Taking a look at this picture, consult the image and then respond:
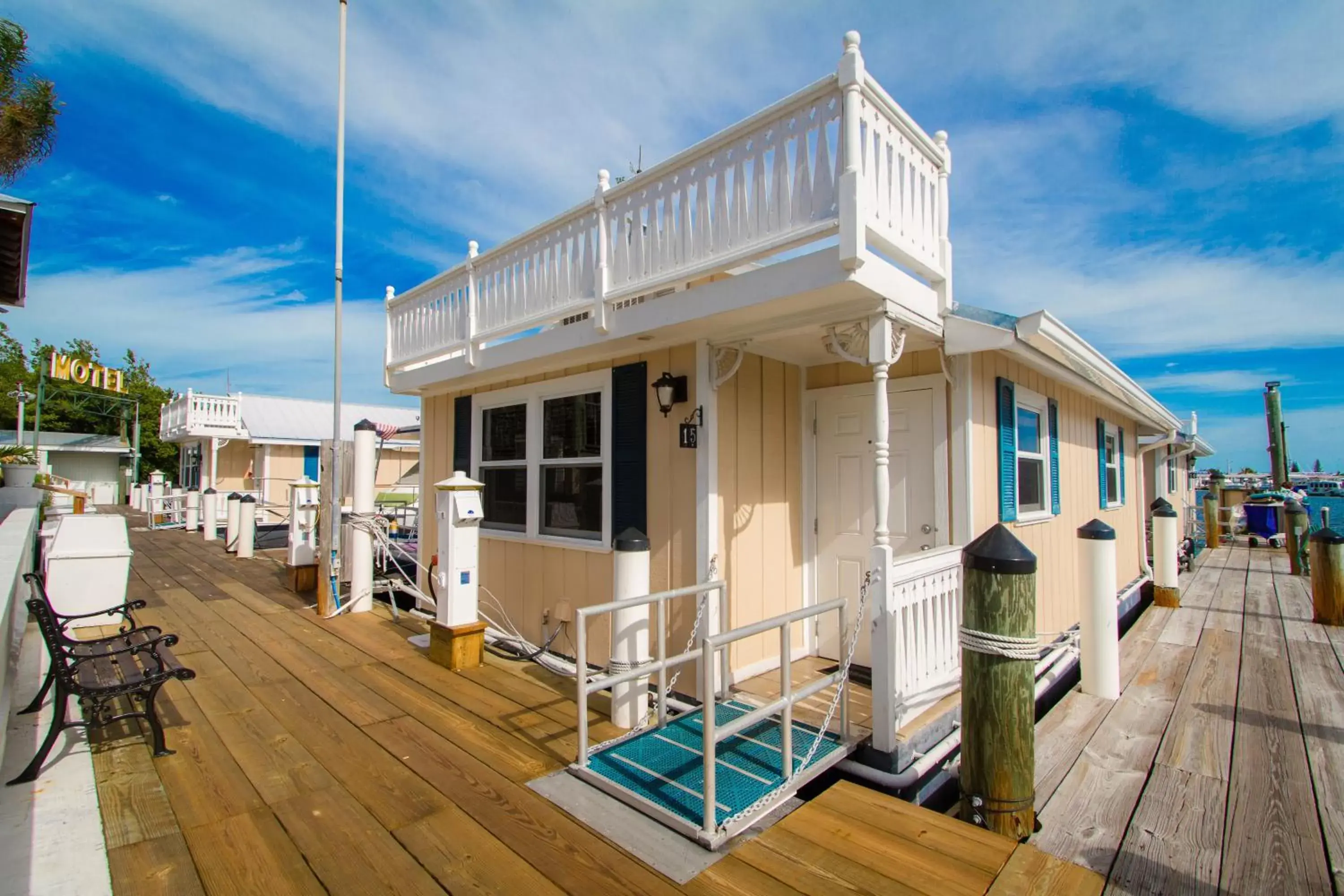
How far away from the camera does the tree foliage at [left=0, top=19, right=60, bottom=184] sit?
9.27 meters

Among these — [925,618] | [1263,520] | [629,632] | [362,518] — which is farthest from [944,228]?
[1263,520]

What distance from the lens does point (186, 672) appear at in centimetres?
309

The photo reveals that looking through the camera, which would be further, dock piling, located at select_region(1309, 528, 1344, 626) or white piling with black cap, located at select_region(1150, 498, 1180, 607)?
white piling with black cap, located at select_region(1150, 498, 1180, 607)

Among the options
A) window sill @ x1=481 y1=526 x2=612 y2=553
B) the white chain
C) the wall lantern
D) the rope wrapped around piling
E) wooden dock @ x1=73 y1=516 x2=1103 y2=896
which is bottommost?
wooden dock @ x1=73 y1=516 x2=1103 y2=896

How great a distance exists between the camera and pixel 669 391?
413 centimetres

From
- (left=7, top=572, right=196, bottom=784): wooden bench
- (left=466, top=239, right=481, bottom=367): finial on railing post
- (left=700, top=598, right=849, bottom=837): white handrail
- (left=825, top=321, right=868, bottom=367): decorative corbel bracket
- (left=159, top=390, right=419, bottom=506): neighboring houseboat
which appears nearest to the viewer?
(left=700, top=598, right=849, bottom=837): white handrail

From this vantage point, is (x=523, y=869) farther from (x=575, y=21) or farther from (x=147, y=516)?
(x=147, y=516)

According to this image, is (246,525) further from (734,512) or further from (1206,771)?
(1206,771)

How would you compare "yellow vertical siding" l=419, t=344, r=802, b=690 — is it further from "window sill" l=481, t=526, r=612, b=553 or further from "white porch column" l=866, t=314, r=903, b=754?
"white porch column" l=866, t=314, r=903, b=754

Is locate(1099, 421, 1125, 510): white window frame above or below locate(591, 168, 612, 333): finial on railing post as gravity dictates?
below

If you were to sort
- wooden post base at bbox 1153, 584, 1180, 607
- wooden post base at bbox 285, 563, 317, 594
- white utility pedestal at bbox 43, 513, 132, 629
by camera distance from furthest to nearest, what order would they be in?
1. wooden post base at bbox 285, 563, 317, 594
2. wooden post base at bbox 1153, 584, 1180, 607
3. white utility pedestal at bbox 43, 513, 132, 629

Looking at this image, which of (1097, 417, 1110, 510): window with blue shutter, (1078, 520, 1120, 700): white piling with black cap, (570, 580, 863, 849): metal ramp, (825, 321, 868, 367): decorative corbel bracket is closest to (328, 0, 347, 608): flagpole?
(570, 580, 863, 849): metal ramp

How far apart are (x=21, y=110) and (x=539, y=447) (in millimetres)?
11091

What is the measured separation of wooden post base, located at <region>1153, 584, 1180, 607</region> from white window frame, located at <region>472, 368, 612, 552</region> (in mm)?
7507
